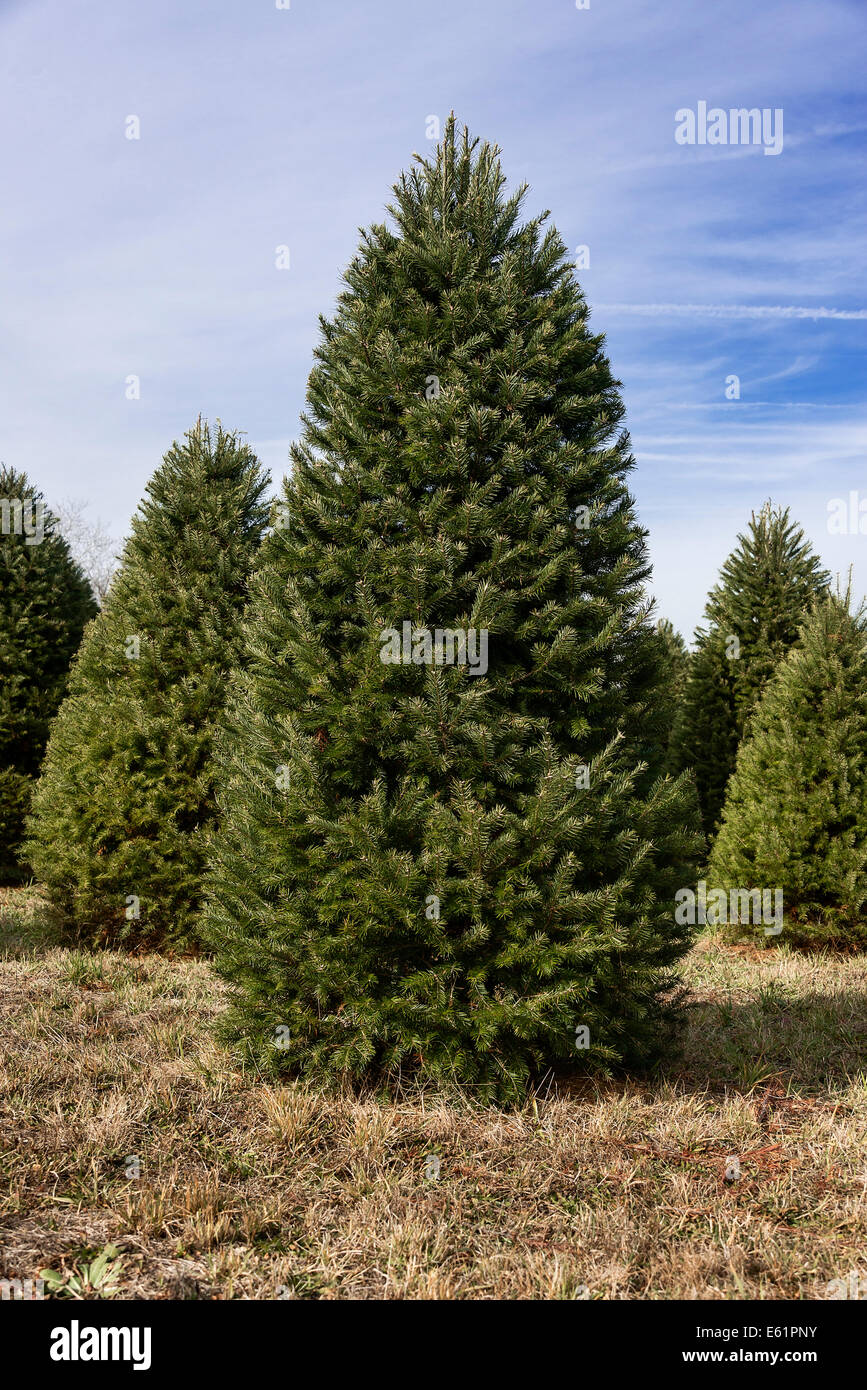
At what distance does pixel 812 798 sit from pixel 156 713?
6008mm

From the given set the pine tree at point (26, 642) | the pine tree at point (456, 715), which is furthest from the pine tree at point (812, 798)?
the pine tree at point (26, 642)

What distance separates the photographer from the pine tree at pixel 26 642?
32.2ft

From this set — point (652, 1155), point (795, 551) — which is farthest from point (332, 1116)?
point (795, 551)

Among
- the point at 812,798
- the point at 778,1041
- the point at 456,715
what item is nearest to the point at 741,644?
the point at 812,798

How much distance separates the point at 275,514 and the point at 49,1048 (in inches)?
118

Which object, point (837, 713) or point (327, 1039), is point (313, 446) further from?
point (837, 713)

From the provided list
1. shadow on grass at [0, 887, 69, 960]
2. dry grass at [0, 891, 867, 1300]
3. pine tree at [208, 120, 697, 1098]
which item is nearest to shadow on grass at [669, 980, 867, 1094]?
dry grass at [0, 891, 867, 1300]

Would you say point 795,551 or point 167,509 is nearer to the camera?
point 167,509

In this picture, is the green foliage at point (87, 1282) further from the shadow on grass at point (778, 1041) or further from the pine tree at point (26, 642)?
the pine tree at point (26, 642)

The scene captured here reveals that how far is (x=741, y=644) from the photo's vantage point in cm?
1137

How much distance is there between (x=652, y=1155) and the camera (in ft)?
12.2

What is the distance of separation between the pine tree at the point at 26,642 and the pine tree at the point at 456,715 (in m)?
6.41
